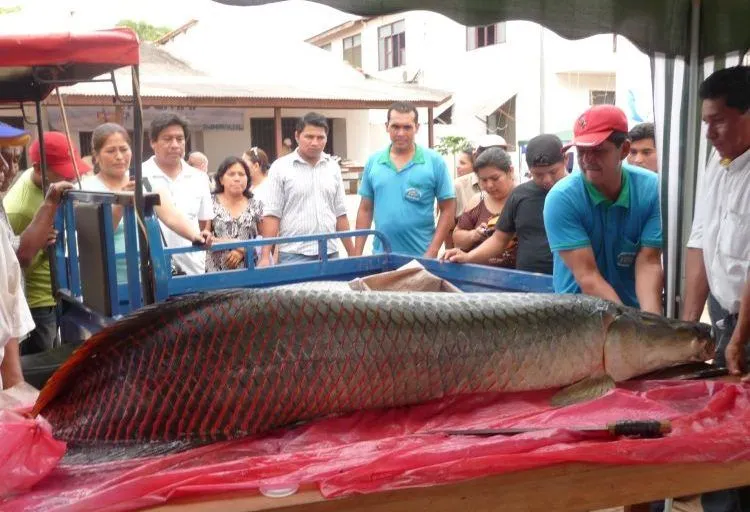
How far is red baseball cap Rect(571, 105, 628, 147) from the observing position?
2.74 metres

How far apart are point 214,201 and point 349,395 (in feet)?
12.5

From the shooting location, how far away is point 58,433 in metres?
1.83

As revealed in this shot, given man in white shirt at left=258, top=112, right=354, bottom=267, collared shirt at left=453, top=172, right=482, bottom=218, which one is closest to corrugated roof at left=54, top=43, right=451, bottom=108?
collared shirt at left=453, top=172, right=482, bottom=218

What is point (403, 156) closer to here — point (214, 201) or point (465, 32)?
point (214, 201)

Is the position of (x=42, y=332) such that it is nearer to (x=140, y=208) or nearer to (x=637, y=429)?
(x=140, y=208)

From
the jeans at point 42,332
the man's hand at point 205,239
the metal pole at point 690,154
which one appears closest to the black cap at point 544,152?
the metal pole at point 690,154

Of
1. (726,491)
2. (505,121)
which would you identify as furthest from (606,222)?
(505,121)

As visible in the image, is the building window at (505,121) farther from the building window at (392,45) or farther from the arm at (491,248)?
the arm at (491,248)

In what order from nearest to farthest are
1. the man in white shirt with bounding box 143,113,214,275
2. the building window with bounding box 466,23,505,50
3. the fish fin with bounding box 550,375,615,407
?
the fish fin with bounding box 550,375,615,407 < the man in white shirt with bounding box 143,113,214,275 < the building window with bounding box 466,23,505,50

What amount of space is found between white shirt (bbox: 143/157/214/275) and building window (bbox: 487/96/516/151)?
17.0 metres

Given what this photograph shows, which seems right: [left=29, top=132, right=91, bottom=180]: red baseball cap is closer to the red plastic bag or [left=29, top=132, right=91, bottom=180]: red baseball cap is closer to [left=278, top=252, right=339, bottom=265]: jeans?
[left=278, top=252, right=339, bottom=265]: jeans

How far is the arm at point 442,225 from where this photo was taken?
4695mm

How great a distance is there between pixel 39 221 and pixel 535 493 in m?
2.88

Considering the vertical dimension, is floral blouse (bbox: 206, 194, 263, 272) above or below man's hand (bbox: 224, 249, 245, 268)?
above
